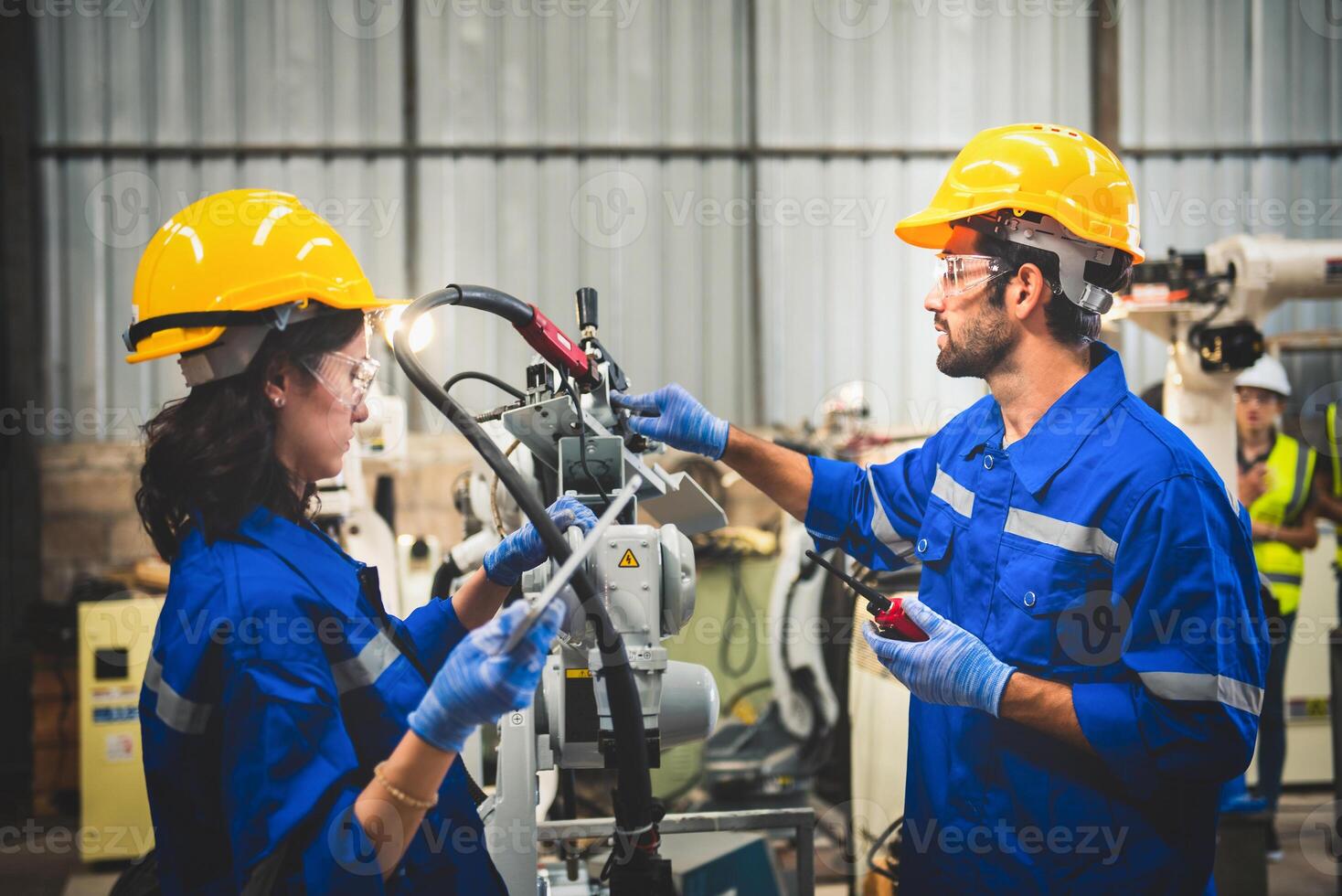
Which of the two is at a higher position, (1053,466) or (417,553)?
(1053,466)

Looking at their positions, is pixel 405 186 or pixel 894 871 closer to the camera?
pixel 894 871

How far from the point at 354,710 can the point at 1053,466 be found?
3.50ft

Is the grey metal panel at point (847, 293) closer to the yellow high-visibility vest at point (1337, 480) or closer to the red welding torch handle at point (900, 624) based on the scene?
the yellow high-visibility vest at point (1337, 480)

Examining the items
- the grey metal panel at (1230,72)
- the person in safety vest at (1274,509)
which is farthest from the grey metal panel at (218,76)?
the person in safety vest at (1274,509)

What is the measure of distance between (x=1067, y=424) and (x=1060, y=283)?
240 mm

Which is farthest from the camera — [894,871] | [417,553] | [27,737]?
[27,737]

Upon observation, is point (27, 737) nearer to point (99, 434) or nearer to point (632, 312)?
point (99, 434)

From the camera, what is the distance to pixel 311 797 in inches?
40.2

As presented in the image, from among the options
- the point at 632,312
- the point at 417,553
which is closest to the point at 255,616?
the point at 417,553

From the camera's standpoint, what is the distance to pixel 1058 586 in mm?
1483

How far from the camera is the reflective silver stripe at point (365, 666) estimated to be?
3.88 feet

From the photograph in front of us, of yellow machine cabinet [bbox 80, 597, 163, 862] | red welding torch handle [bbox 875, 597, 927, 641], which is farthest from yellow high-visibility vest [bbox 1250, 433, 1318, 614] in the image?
yellow machine cabinet [bbox 80, 597, 163, 862]

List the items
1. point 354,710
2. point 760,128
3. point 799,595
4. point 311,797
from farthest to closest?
point 760,128 → point 799,595 → point 354,710 → point 311,797

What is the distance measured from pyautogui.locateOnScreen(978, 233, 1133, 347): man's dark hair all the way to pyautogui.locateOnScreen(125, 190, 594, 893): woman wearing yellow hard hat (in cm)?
84
